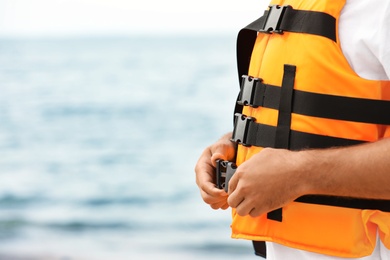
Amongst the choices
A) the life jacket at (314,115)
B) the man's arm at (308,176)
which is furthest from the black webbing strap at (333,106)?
the man's arm at (308,176)

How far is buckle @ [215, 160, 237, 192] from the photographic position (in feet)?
7.63

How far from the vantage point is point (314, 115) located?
2139 mm

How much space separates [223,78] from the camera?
26625 mm

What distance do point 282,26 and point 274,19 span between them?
41mm

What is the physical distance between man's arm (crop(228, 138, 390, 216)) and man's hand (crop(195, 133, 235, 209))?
0.79ft

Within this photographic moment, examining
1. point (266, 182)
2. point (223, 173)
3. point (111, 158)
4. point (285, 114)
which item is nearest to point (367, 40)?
point (285, 114)

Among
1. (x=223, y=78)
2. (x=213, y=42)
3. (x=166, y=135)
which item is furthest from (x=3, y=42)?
(x=166, y=135)

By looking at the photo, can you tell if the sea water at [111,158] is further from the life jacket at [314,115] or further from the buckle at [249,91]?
the life jacket at [314,115]

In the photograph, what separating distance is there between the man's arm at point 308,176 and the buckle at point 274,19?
1.25 ft

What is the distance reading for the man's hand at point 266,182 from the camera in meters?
2.05

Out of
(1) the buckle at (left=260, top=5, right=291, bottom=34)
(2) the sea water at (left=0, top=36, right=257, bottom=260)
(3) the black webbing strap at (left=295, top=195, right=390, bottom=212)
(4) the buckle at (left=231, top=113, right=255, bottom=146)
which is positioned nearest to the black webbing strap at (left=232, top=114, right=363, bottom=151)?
(4) the buckle at (left=231, top=113, right=255, bottom=146)

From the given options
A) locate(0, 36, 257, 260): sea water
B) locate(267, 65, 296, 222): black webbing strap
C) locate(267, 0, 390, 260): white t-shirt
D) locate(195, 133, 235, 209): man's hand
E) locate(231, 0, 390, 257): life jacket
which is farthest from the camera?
locate(0, 36, 257, 260): sea water

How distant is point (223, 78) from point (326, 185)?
2468 centimetres

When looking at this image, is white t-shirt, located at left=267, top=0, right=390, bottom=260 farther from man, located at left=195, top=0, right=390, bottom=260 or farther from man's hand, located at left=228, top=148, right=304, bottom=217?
man's hand, located at left=228, top=148, right=304, bottom=217
